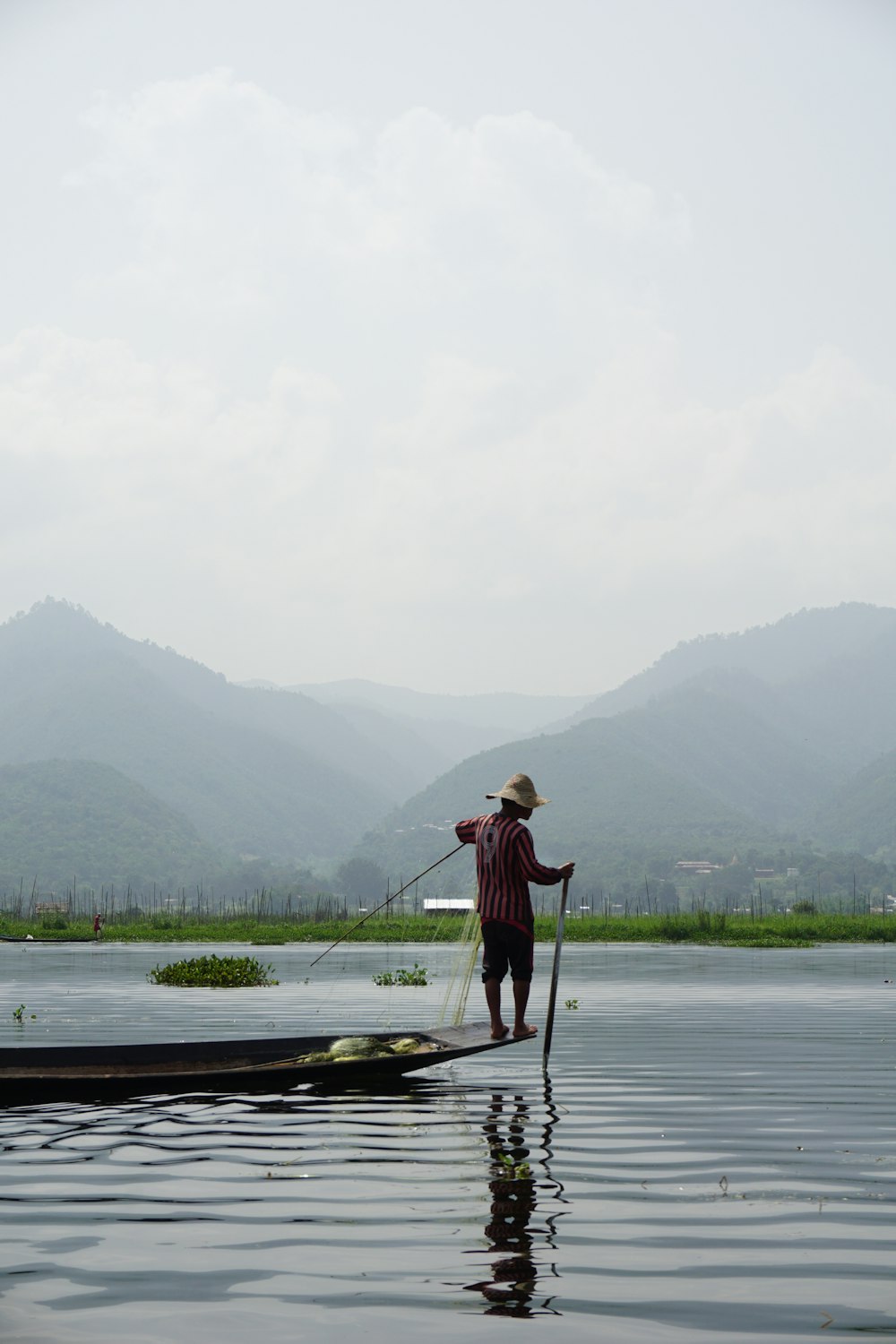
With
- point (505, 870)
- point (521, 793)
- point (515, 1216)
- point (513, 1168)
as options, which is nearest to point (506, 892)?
point (505, 870)

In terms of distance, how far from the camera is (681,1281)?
611 cm

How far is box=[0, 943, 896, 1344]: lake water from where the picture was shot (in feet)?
18.6

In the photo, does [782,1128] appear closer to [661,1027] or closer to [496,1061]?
[496,1061]

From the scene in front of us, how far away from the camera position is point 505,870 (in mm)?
12852

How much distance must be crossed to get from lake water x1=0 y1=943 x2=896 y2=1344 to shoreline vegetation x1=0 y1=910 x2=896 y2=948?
4533 centimetres

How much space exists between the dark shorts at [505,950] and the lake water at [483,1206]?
916 mm

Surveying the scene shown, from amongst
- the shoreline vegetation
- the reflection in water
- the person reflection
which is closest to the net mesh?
the reflection in water

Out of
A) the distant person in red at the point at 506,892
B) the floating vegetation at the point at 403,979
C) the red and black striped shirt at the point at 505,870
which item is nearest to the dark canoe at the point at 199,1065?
the distant person in red at the point at 506,892

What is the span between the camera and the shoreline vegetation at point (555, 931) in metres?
61.8

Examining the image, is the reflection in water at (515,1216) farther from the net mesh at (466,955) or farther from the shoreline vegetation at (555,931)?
the shoreline vegetation at (555,931)

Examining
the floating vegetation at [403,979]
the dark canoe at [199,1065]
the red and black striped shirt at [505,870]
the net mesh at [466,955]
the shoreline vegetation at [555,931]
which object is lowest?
the shoreline vegetation at [555,931]

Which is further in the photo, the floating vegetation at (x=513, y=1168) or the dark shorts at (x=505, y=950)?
the dark shorts at (x=505, y=950)

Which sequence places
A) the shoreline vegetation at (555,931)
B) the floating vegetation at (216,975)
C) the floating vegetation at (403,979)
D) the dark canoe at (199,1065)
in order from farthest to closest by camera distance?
the shoreline vegetation at (555,931), the floating vegetation at (403,979), the floating vegetation at (216,975), the dark canoe at (199,1065)

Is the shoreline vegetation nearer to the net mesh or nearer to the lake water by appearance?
the net mesh
